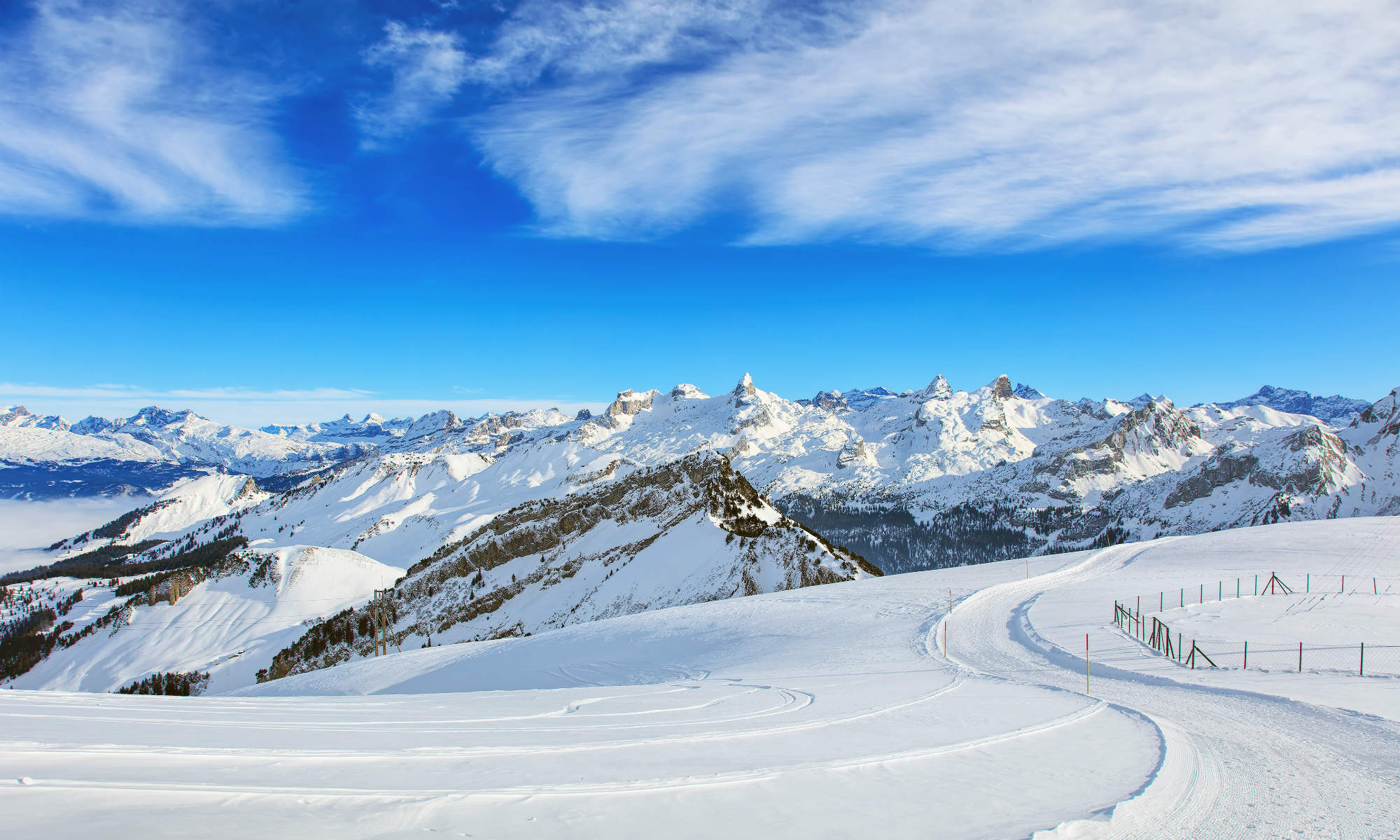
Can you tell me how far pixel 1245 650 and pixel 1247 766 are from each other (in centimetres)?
1244

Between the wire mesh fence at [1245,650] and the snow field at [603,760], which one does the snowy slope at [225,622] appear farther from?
the wire mesh fence at [1245,650]

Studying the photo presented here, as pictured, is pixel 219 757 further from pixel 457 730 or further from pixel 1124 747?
pixel 1124 747

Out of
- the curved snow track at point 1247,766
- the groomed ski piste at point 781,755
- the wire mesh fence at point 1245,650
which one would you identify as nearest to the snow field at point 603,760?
the groomed ski piste at point 781,755

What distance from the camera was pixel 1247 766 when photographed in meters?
10.7

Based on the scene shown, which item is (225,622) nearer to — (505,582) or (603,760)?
(505,582)

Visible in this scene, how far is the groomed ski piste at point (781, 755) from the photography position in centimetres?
607

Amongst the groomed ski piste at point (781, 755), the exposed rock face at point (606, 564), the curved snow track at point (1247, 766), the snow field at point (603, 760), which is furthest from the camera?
the exposed rock face at point (606, 564)

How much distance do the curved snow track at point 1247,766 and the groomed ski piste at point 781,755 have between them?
0.06 m

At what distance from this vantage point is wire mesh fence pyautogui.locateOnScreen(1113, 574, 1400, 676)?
63.6 ft

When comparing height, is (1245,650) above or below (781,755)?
below

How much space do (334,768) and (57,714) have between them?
716cm

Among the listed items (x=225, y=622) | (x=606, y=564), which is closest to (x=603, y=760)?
(x=606, y=564)

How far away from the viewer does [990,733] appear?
1210cm

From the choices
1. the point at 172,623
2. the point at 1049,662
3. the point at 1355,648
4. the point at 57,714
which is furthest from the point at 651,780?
the point at 172,623
